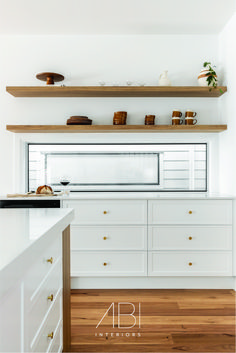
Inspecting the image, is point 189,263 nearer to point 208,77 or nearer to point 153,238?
point 153,238

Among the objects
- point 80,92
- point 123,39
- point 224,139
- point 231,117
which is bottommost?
point 224,139

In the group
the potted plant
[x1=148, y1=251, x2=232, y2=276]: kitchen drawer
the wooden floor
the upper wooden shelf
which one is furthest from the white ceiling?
the wooden floor

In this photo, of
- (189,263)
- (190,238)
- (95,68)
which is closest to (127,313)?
(189,263)

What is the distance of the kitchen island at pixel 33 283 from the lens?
779 millimetres

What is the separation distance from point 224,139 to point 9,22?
101 inches

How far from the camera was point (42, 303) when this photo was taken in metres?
1.13

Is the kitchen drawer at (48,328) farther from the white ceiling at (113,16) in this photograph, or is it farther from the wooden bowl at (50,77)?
the white ceiling at (113,16)

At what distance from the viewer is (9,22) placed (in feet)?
9.82

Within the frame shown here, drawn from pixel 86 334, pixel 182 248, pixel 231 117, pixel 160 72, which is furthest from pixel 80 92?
pixel 86 334

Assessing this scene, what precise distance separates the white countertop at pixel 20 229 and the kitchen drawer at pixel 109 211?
114 centimetres

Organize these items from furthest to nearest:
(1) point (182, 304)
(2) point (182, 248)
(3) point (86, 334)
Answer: (2) point (182, 248)
(1) point (182, 304)
(3) point (86, 334)

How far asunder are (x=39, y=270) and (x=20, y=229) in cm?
17

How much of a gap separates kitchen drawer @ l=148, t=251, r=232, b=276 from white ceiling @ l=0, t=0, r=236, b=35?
231cm

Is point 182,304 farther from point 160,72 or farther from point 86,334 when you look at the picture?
point 160,72
